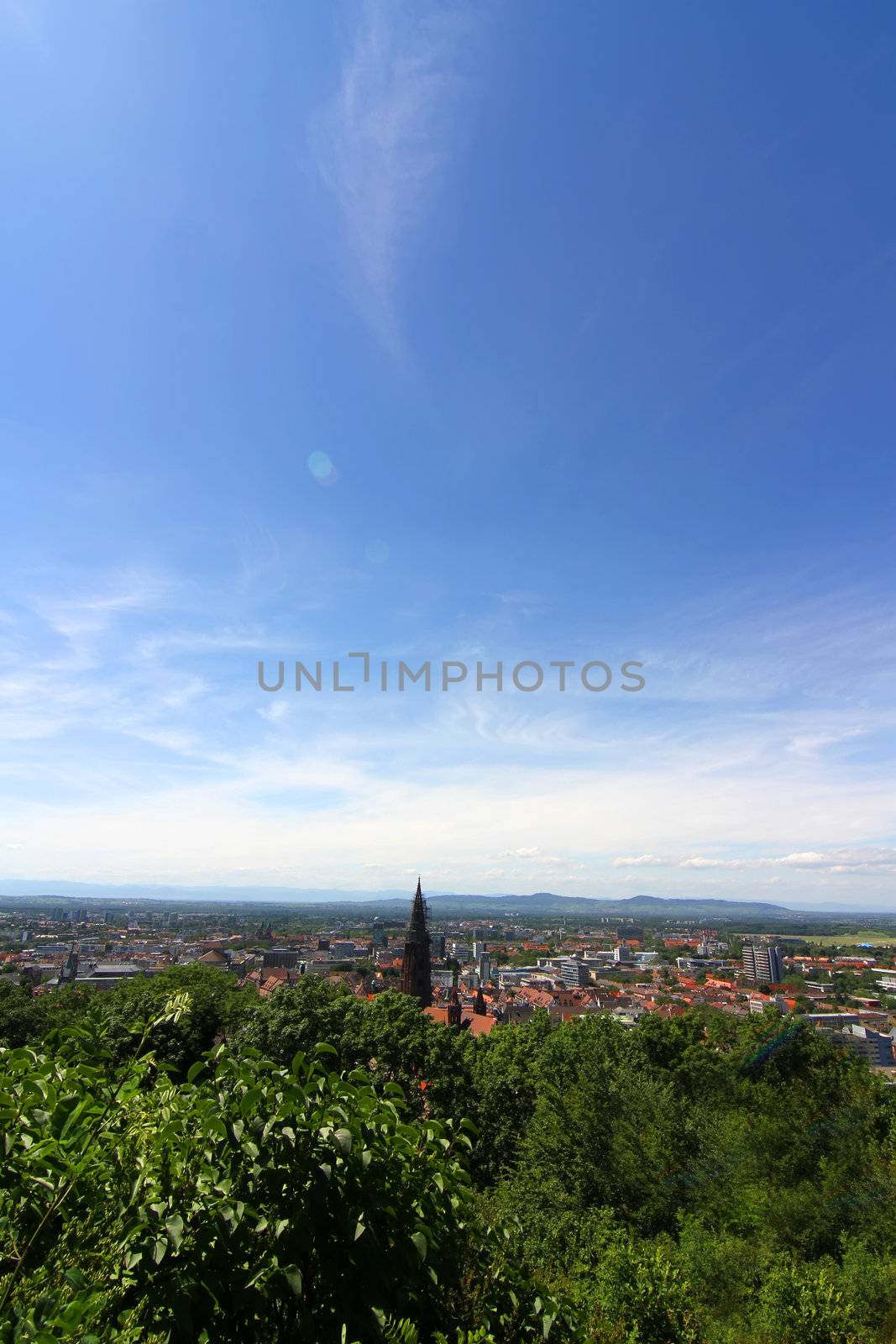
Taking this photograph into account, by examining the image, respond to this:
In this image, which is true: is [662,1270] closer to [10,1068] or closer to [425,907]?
[10,1068]

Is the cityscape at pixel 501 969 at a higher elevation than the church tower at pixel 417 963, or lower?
lower

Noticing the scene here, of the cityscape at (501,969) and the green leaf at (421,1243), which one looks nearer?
the green leaf at (421,1243)

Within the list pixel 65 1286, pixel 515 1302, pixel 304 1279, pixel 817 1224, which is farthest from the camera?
pixel 817 1224

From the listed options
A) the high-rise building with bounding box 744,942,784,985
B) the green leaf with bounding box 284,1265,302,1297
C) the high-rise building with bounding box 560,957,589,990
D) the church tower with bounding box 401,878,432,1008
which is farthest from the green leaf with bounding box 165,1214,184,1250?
the high-rise building with bounding box 560,957,589,990

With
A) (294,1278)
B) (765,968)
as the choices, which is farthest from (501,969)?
(294,1278)

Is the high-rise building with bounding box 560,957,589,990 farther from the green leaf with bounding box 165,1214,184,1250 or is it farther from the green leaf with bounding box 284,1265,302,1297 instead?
the green leaf with bounding box 165,1214,184,1250

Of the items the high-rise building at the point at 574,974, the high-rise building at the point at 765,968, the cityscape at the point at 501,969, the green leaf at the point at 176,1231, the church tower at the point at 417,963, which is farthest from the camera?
the high-rise building at the point at 574,974

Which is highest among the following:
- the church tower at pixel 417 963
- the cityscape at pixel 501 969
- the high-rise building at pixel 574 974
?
the church tower at pixel 417 963

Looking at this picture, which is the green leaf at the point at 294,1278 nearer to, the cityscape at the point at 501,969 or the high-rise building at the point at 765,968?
the cityscape at the point at 501,969

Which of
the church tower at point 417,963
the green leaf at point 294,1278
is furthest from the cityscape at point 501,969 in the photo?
the green leaf at point 294,1278

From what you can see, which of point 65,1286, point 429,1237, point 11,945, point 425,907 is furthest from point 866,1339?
point 11,945

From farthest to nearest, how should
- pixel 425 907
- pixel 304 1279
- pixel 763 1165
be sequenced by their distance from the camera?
pixel 425 907, pixel 763 1165, pixel 304 1279
